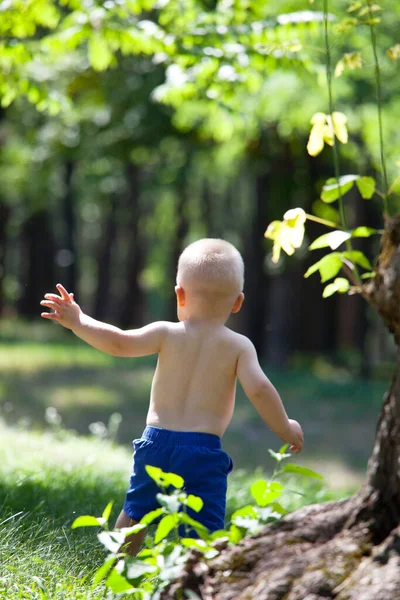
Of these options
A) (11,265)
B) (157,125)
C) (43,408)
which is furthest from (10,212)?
(43,408)

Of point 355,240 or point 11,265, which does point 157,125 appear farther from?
point 11,265

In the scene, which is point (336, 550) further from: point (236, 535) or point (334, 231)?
point (334, 231)

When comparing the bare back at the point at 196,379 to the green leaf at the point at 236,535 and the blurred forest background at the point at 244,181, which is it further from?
the blurred forest background at the point at 244,181

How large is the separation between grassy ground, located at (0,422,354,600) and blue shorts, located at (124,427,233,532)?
275 mm

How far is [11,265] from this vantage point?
44.6m

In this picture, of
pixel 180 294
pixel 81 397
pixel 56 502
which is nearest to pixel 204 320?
pixel 180 294

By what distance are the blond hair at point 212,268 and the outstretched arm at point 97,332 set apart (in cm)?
28

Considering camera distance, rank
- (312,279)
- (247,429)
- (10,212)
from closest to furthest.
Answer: (247,429) < (312,279) < (10,212)

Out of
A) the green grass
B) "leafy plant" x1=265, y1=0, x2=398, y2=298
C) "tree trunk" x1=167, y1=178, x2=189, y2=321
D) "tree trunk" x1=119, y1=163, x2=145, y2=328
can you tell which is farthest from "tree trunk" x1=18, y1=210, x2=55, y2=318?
"leafy plant" x1=265, y1=0, x2=398, y2=298

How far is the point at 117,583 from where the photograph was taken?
2201mm

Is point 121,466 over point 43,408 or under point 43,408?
over

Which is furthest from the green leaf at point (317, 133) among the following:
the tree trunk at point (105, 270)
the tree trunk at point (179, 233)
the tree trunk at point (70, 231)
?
the tree trunk at point (105, 270)

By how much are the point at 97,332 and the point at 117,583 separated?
108 centimetres

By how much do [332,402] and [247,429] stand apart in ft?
7.98
